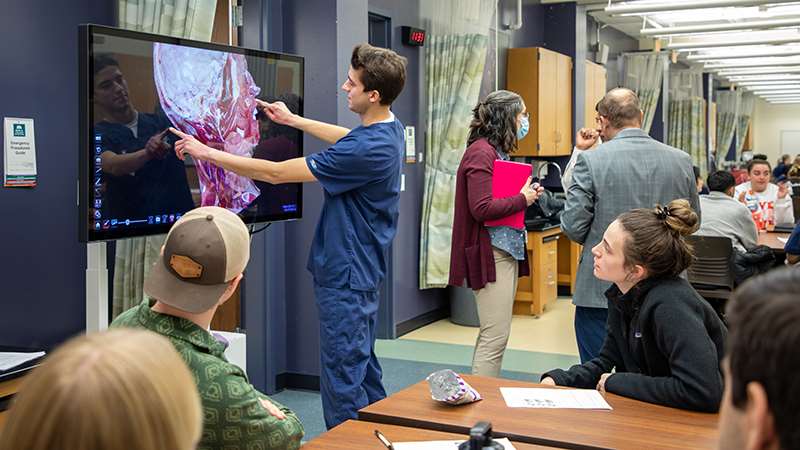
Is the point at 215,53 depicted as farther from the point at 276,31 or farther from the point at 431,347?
the point at 431,347

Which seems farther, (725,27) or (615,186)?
(725,27)

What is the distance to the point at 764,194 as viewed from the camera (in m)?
7.62

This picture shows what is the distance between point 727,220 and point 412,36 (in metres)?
2.59

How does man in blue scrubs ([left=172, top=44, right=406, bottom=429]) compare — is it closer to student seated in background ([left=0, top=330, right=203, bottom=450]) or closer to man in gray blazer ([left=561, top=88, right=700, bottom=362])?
man in gray blazer ([left=561, top=88, right=700, bottom=362])

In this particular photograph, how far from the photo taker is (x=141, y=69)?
3.13 metres

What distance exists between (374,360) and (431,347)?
8.48 feet

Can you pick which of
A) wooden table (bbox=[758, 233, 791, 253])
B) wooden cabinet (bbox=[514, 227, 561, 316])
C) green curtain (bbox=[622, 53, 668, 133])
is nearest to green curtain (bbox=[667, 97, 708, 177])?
green curtain (bbox=[622, 53, 668, 133])

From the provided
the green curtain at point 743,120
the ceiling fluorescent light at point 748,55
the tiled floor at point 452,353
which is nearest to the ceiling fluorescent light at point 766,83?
the green curtain at point 743,120

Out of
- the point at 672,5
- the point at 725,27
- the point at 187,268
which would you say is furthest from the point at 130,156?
the point at 725,27

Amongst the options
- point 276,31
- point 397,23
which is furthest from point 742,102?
point 276,31

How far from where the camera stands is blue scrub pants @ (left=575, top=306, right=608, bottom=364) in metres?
3.86

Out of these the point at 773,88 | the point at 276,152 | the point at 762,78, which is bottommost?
the point at 276,152

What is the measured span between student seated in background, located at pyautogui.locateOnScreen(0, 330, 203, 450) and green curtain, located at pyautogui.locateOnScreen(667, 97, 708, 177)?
1437cm

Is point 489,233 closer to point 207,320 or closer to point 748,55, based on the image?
point 207,320
